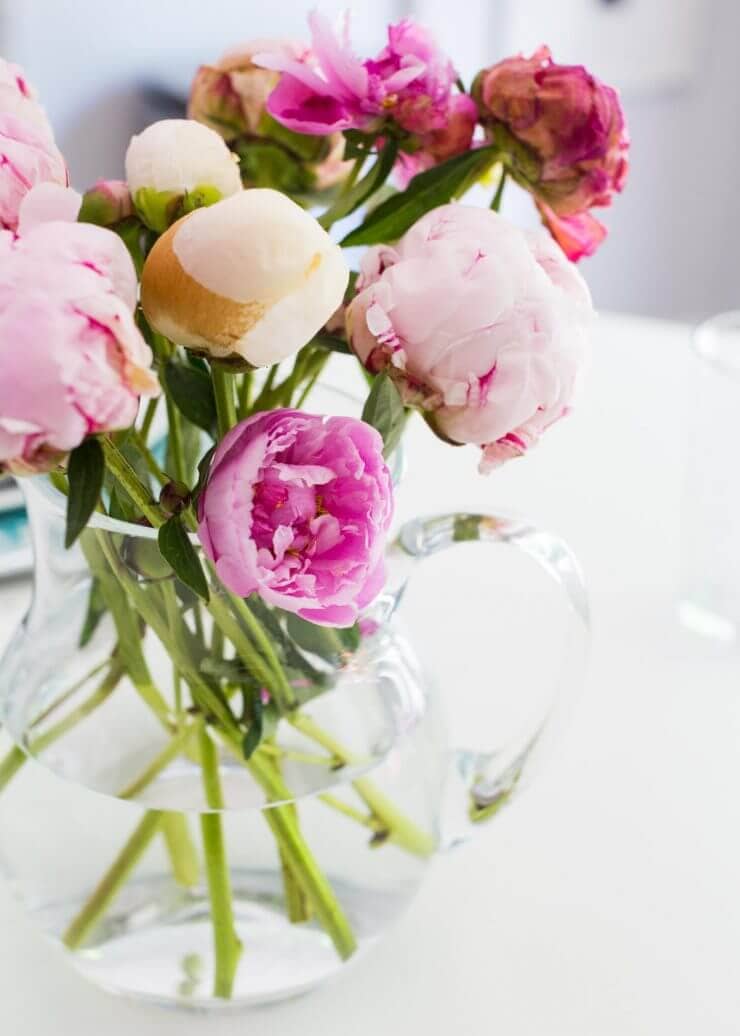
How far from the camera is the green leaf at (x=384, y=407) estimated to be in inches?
11.9

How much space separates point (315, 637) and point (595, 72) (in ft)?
6.13

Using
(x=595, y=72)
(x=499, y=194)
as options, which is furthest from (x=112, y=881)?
(x=595, y=72)

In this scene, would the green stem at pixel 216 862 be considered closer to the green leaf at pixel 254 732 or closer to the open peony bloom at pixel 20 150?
the green leaf at pixel 254 732

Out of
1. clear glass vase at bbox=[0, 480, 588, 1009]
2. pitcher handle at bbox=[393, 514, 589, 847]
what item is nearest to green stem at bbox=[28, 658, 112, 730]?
clear glass vase at bbox=[0, 480, 588, 1009]

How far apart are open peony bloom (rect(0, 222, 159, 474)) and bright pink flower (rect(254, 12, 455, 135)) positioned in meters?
0.12

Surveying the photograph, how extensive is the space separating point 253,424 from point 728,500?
430 millimetres

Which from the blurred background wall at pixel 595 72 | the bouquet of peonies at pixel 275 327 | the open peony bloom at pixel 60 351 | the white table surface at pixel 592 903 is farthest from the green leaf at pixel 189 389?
the blurred background wall at pixel 595 72

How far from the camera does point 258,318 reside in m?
0.25

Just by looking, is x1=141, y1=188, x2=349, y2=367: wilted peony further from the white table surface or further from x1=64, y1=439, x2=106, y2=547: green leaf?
A: the white table surface

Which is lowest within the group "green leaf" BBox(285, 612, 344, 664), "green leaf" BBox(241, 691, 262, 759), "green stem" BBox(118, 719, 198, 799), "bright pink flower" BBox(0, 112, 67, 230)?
"green stem" BBox(118, 719, 198, 799)

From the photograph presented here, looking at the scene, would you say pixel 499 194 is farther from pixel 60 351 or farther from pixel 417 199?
pixel 60 351

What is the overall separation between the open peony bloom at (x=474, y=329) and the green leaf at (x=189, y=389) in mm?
60

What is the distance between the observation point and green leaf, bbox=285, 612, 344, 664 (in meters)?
0.35

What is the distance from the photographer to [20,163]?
273mm
